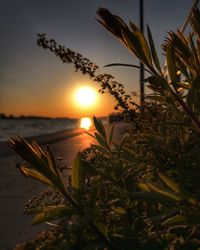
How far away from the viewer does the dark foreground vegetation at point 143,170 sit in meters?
1.07

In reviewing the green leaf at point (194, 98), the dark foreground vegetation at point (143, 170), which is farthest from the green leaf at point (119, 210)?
the green leaf at point (194, 98)

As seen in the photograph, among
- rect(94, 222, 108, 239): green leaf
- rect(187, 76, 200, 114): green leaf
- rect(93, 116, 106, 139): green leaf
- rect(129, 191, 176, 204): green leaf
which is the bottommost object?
rect(94, 222, 108, 239): green leaf

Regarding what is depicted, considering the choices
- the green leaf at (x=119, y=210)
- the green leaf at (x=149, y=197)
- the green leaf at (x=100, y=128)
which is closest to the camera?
the green leaf at (x=149, y=197)

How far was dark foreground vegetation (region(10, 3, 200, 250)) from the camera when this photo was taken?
1072mm

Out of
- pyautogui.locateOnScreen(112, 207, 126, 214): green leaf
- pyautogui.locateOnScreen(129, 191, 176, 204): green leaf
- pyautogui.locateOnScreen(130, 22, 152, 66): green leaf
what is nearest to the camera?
pyautogui.locateOnScreen(129, 191, 176, 204): green leaf

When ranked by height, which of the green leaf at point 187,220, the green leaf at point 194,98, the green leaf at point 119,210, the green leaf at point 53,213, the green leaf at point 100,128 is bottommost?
the green leaf at point 119,210

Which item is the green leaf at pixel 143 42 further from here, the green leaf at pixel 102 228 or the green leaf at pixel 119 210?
the green leaf at pixel 119 210

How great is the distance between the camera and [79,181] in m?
1.26

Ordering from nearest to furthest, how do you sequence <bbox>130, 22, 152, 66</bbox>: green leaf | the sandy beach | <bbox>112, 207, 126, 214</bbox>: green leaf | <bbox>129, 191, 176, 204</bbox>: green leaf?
<bbox>129, 191, 176, 204</bbox>: green leaf < <bbox>130, 22, 152, 66</bbox>: green leaf < <bbox>112, 207, 126, 214</bbox>: green leaf < the sandy beach

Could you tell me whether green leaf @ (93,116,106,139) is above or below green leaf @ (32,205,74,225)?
above

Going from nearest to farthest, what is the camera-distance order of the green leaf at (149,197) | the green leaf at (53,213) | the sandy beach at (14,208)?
the green leaf at (149,197) → the green leaf at (53,213) → the sandy beach at (14,208)

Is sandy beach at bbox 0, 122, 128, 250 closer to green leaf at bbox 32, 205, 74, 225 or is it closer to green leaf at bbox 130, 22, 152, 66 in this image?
green leaf at bbox 32, 205, 74, 225

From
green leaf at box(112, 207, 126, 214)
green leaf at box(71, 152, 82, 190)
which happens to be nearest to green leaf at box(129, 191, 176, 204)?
green leaf at box(71, 152, 82, 190)

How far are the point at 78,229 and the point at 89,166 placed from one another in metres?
0.47
